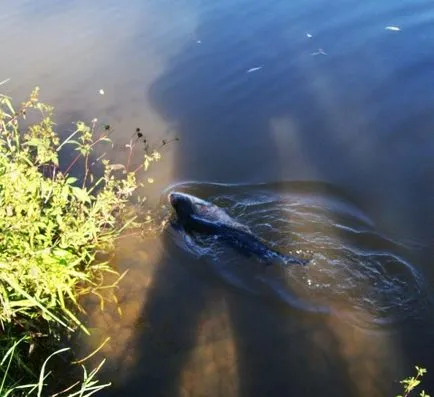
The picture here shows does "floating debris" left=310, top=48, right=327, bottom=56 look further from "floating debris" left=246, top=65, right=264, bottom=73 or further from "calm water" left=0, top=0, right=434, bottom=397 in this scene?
"floating debris" left=246, top=65, right=264, bottom=73

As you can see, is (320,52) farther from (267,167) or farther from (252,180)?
(252,180)

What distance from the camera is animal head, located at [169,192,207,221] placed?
17.0 ft

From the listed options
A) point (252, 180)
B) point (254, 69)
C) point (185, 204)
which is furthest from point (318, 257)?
point (254, 69)

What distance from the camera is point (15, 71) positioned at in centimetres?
753

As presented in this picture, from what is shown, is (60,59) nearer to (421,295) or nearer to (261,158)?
(261,158)

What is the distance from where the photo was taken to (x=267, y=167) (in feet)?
19.1

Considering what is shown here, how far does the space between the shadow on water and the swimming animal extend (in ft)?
1.17

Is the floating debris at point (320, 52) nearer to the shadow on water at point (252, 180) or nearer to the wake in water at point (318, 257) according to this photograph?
the shadow on water at point (252, 180)

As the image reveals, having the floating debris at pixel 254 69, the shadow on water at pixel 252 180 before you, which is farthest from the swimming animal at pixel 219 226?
the floating debris at pixel 254 69

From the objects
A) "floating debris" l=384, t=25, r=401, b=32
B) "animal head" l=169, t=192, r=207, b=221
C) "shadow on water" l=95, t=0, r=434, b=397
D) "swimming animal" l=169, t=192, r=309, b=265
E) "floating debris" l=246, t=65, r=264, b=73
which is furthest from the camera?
"floating debris" l=384, t=25, r=401, b=32

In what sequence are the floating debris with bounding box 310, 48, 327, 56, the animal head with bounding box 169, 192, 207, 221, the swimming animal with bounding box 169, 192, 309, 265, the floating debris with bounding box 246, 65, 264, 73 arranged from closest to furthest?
the swimming animal with bounding box 169, 192, 309, 265 < the animal head with bounding box 169, 192, 207, 221 < the floating debris with bounding box 246, 65, 264, 73 < the floating debris with bounding box 310, 48, 327, 56

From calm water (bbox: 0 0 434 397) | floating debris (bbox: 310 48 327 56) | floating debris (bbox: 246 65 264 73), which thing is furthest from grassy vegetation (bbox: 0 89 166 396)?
floating debris (bbox: 310 48 327 56)

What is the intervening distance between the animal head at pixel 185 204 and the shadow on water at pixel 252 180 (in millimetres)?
380

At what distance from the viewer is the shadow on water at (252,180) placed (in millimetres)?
3682
